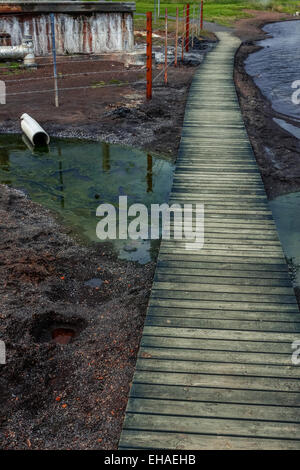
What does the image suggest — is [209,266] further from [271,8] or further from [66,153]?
[271,8]

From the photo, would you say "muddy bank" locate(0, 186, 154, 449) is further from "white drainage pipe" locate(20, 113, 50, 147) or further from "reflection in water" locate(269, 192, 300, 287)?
"white drainage pipe" locate(20, 113, 50, 147)

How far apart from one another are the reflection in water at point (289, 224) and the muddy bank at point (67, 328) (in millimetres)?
2366

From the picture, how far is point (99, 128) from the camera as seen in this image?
42.7ft

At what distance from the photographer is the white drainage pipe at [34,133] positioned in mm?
11966

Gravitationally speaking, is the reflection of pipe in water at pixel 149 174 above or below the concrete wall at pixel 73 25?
below

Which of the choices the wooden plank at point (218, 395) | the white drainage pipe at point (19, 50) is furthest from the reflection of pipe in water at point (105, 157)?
the white drainage pipe at point (19, 50)

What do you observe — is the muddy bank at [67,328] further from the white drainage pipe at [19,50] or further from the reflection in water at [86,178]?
the white drainage pipe at [19,50]

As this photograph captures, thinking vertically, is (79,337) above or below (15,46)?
below

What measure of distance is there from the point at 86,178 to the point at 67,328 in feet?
16.9

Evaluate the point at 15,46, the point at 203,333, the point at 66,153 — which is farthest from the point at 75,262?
the point at 15,46

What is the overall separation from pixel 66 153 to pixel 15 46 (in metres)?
10.8

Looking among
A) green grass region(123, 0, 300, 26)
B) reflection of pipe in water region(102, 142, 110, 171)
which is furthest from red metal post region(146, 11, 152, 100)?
green grass region(123, 0, 300, 26)

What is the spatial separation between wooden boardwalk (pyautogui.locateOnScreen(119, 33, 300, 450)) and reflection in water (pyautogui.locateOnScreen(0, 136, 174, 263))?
111 cm

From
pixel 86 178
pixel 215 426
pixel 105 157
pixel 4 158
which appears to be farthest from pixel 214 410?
pixel 4 158
